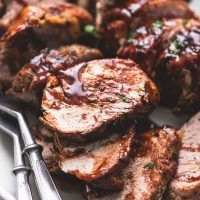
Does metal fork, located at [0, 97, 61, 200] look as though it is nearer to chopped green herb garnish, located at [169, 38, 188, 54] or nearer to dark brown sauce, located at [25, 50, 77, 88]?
dark brown sauce, located at [25, 50, 77, 88]

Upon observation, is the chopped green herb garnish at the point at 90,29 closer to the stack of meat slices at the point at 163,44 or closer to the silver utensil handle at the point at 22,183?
the stack of meat slices at the point at 163,44

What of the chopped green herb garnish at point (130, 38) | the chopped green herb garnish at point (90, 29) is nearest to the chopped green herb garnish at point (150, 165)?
the chopped green herb garnish at point (130, 38)

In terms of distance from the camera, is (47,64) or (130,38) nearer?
(47,64)

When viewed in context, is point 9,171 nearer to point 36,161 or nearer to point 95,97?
point 36,161

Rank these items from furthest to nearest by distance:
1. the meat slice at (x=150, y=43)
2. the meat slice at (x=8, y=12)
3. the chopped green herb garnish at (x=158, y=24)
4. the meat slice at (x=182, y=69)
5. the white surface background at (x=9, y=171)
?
the meat slice at (x=8, y=12)
the chopped green herb garnish at (x=158, y=24)
the meat slice at (x=150, y=43)
the meat slice at (x=182, y=69)
the white surface background at (x=9, y=171)

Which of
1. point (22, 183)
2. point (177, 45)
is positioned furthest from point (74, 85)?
point (177, 45)

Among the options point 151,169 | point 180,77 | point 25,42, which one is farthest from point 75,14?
point 151,169
